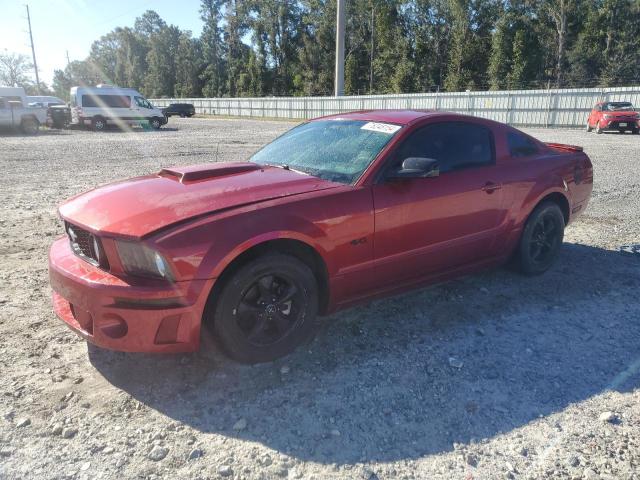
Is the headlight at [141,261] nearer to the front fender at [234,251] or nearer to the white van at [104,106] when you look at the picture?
the front fender at [234,251]

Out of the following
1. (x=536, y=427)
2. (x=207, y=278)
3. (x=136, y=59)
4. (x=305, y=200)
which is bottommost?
(x=536, y=427)

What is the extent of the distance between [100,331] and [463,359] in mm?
2178

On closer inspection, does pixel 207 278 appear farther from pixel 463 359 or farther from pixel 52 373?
pixel 463 359

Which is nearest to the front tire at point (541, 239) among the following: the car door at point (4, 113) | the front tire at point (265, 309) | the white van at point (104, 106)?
the front tire at point (265, 309)

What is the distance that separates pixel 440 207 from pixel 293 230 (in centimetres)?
127

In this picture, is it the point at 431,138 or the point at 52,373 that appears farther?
the point at 431,138

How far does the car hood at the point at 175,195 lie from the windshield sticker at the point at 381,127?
0.71 m

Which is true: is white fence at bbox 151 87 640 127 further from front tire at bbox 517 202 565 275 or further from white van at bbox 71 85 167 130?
front tire at bbox 517 202 565 275

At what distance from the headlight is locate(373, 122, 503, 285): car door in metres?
1.40

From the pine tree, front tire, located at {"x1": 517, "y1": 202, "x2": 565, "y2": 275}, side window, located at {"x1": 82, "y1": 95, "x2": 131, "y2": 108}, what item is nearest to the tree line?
the pine tree

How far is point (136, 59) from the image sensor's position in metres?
90.6

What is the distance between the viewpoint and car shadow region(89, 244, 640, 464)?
249cm

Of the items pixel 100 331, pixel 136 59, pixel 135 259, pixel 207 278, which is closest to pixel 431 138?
pixel 207 278

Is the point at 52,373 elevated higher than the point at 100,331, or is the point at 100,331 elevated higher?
the point at 100,331
